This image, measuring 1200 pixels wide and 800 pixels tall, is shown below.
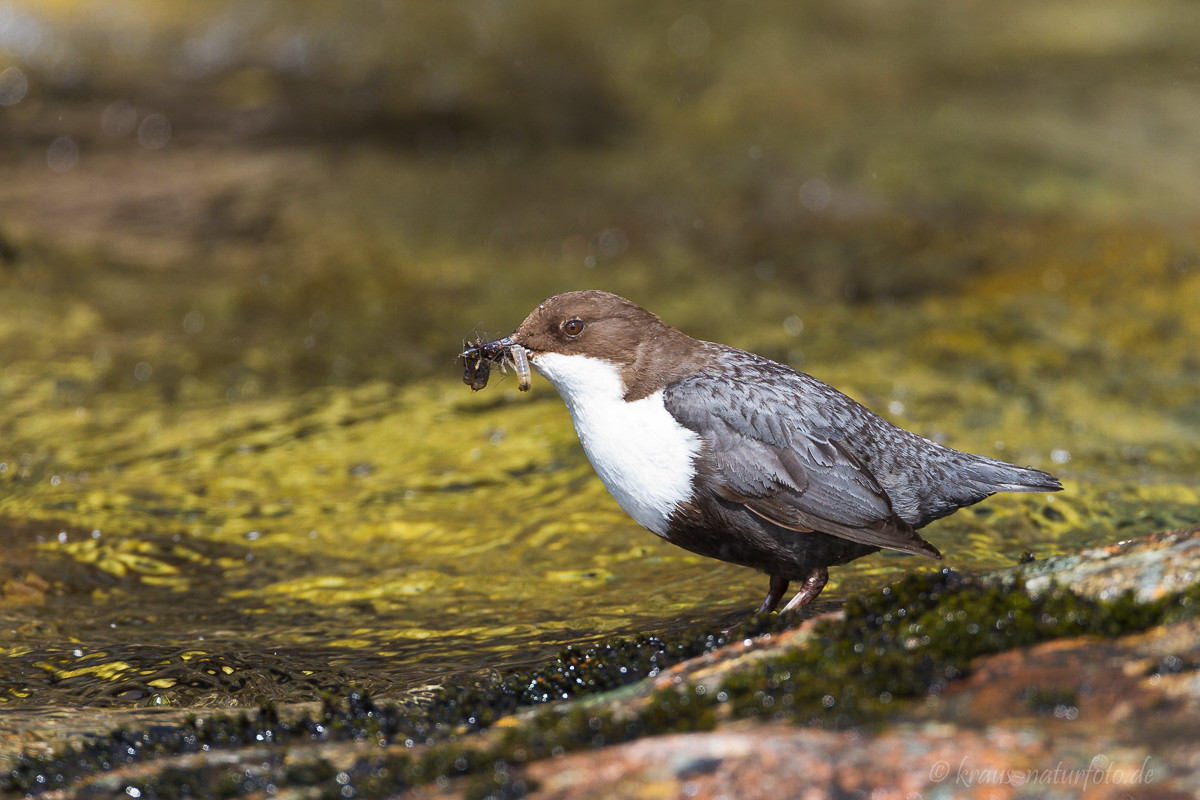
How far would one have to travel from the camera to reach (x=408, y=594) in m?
4.86

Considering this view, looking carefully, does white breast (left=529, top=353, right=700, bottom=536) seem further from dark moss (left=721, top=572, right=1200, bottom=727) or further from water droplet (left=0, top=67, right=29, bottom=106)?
water droplet (left=0, top=67, right=29, bottom=106)

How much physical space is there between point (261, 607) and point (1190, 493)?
426cm

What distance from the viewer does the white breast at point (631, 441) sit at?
3789 mm

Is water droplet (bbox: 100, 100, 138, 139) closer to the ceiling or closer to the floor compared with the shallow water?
closer to the ceiling

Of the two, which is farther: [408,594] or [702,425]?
[408,594]

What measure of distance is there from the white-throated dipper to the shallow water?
1.81 ft

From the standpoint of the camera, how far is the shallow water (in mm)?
4715

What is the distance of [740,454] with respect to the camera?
3787 millimetres

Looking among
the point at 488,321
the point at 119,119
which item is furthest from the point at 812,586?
the point at 119,119

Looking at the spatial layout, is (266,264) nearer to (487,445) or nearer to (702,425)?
(487,445)

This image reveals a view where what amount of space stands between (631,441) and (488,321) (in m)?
4.45

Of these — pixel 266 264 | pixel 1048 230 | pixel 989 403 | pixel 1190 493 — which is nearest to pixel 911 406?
pixel 989 403

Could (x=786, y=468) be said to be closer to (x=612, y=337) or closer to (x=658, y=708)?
(x=612, y=337)

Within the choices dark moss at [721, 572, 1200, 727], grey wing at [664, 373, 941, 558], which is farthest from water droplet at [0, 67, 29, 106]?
dark moss at [721, 572, 1200, 727]
